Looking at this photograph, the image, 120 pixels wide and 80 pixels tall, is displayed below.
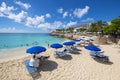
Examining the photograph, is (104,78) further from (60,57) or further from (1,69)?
(1,69)

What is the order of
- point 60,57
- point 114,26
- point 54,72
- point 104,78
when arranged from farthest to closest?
point 114,26, point 60,57, point 54,72, point 104,78

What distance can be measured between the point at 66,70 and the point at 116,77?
363 cm

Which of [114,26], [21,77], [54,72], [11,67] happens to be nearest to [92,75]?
[54,72]

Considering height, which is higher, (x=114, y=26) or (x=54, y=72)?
(x=114, y=26)

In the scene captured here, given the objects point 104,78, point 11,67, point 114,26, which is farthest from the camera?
point 114,26

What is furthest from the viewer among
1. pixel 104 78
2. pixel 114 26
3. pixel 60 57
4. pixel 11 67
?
pixel 114 26

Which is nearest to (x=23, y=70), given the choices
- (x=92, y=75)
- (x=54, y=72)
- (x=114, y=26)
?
(x=54, y=72)

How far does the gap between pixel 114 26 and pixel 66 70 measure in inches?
688

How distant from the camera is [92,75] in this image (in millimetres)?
6949

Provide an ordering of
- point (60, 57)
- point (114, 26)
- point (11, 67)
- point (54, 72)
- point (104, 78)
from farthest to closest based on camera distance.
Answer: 1. point (114, 26)
2. point (60, 57)
3. point (11, 67)
4. point (54, 72)
5. point (104, 78)

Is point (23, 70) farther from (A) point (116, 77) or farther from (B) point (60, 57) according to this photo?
(A) point (116, 77)

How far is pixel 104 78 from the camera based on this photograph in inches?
260

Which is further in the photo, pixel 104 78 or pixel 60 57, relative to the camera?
pixel 60 57

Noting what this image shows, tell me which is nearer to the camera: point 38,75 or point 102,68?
point 38,75
